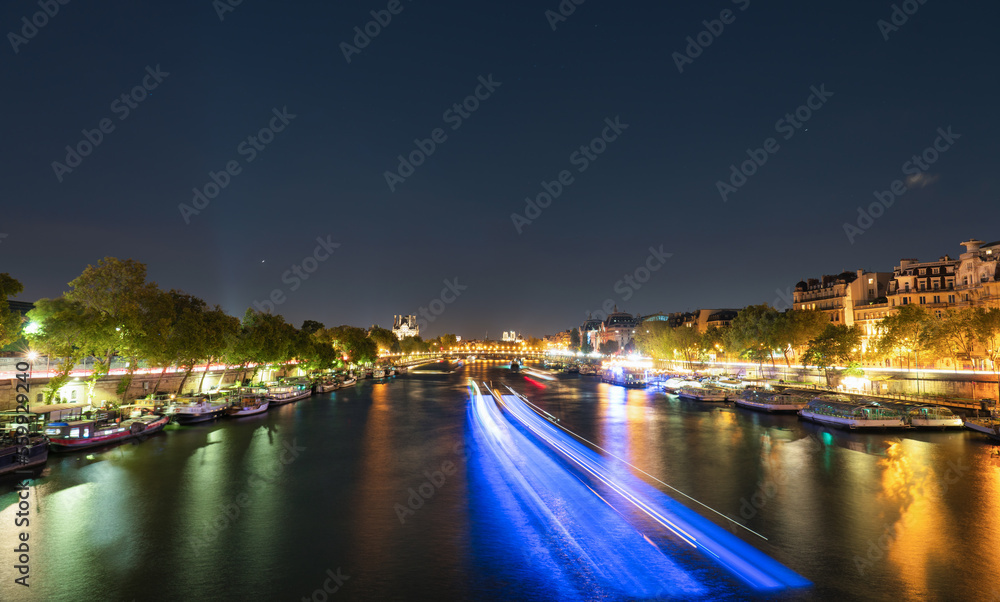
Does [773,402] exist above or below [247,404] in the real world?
below

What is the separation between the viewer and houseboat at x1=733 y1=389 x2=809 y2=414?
68.5m

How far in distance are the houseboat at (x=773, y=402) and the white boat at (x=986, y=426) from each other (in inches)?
709

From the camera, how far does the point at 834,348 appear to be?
8725 centimetres

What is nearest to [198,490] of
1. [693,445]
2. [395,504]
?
[395,504]

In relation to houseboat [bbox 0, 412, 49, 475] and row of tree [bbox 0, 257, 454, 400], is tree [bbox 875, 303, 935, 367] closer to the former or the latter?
row of tree [bbox 0, 257, 454, 400]

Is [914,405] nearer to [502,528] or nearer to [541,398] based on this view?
[541,398]

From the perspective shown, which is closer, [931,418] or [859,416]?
[931,418]

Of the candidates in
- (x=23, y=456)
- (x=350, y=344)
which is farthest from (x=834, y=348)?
(x=350, y=344)

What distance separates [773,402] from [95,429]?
73.4m

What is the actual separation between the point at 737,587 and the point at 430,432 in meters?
38.0

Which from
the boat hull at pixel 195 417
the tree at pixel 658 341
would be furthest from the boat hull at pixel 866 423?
the tree at pixel 658 341

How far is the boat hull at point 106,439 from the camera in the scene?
3938cm

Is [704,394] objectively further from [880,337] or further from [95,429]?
[95,429]

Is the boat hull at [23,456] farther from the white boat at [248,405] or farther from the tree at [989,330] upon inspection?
the tree at [989,330]
